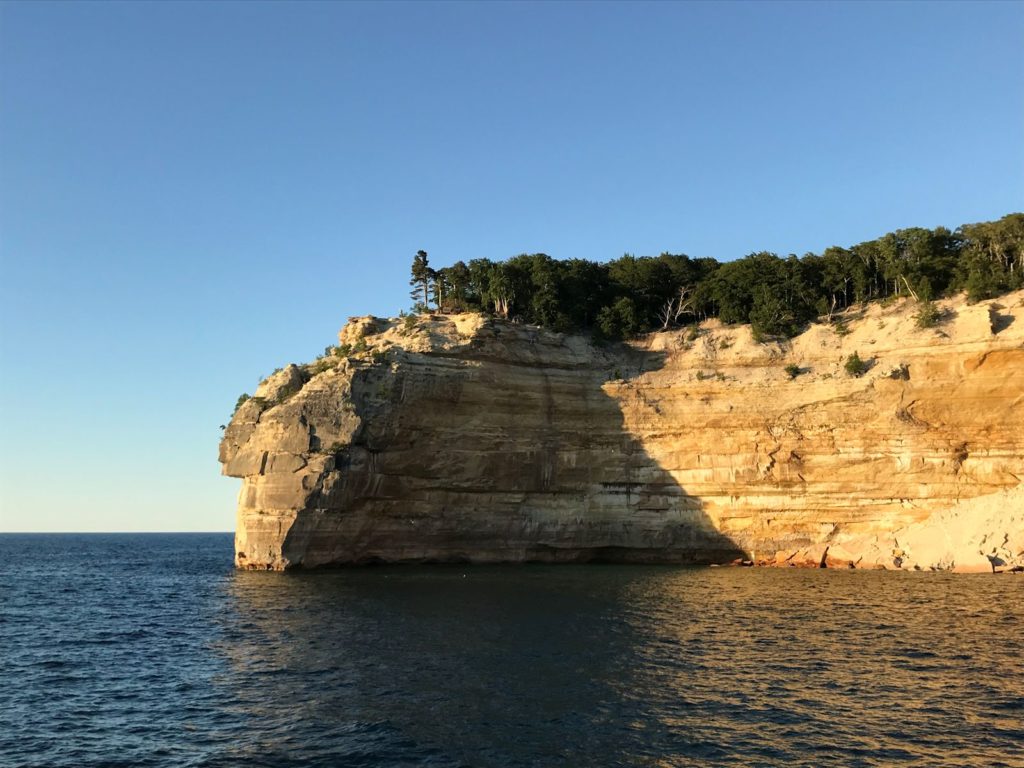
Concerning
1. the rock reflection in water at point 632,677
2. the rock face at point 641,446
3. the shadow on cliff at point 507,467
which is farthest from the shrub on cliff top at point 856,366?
the rock reflection in water at point 632,677

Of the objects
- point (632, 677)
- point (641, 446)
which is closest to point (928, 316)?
point (641, 446)

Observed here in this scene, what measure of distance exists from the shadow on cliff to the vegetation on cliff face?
20.8ft

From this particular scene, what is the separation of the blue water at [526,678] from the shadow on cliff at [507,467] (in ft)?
45.4

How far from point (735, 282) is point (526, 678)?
47.1 meters

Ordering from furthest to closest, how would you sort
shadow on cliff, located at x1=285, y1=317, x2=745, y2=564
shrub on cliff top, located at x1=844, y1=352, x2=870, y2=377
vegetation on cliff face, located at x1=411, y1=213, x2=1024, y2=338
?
vegetation on cliff face, located at x1=411, y1=213, x2=1024, y2=338
shadow on cliff, located at x1=285, y1=317, x2=745, y2=564
shrub on cliff top, located at x1=844, y1=352, x2=870, y2=377

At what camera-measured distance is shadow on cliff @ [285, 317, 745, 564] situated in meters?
50.4

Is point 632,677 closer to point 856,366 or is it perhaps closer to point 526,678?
point 526,678

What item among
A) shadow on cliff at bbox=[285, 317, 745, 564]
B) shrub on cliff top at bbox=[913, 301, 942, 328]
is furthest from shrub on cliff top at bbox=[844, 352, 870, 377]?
shadow on cliff at bbox=[285, 317, 745, 564]

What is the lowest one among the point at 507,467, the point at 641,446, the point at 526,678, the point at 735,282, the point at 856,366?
the point at 526,678

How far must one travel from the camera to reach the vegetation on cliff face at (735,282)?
54.2 m

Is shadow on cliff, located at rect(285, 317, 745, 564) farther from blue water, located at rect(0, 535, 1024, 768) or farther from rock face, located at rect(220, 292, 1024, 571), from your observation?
blue water, located at rect(0, 535, 1024, 768)

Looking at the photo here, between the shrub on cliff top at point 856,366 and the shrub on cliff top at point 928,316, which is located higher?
the shrub on cliff top at point 928,316

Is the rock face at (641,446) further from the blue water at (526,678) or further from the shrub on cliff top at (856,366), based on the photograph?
the blue water at (526,678)

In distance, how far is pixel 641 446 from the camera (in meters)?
53.7
